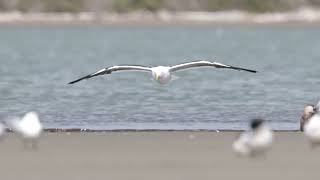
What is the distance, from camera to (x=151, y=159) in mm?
18797

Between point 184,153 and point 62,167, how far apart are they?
2418mm

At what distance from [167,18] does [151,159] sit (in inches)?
5290

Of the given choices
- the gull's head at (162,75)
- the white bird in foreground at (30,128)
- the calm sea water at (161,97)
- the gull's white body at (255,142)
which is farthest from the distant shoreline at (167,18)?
the gull's white body at (255,142)

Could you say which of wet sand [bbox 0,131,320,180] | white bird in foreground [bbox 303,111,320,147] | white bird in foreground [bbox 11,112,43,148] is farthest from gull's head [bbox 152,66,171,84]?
white bird in foreground [bbox 303,111,320,147]

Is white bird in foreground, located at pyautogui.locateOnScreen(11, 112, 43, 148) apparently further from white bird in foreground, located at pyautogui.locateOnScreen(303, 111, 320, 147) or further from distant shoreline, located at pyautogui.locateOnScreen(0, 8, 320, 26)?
distant shoreline, located at pyautogui.locateOnScreen(0, 8, 320, 26)

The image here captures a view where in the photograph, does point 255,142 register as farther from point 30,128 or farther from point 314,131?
point 30,128

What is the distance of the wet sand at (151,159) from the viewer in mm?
17078

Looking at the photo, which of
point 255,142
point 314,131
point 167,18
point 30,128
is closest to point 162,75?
point 30,128

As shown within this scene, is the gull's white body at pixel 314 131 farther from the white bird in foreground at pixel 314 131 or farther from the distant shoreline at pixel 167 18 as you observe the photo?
the distant shoreline at pixel 167 18

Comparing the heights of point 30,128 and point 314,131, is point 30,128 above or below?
above

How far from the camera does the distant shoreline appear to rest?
151250 mm

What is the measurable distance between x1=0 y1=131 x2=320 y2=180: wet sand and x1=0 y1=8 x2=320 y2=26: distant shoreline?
128 meters

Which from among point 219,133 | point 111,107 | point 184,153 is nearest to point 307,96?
point 111,107

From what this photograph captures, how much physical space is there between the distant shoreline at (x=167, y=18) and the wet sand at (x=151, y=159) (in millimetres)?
128309
